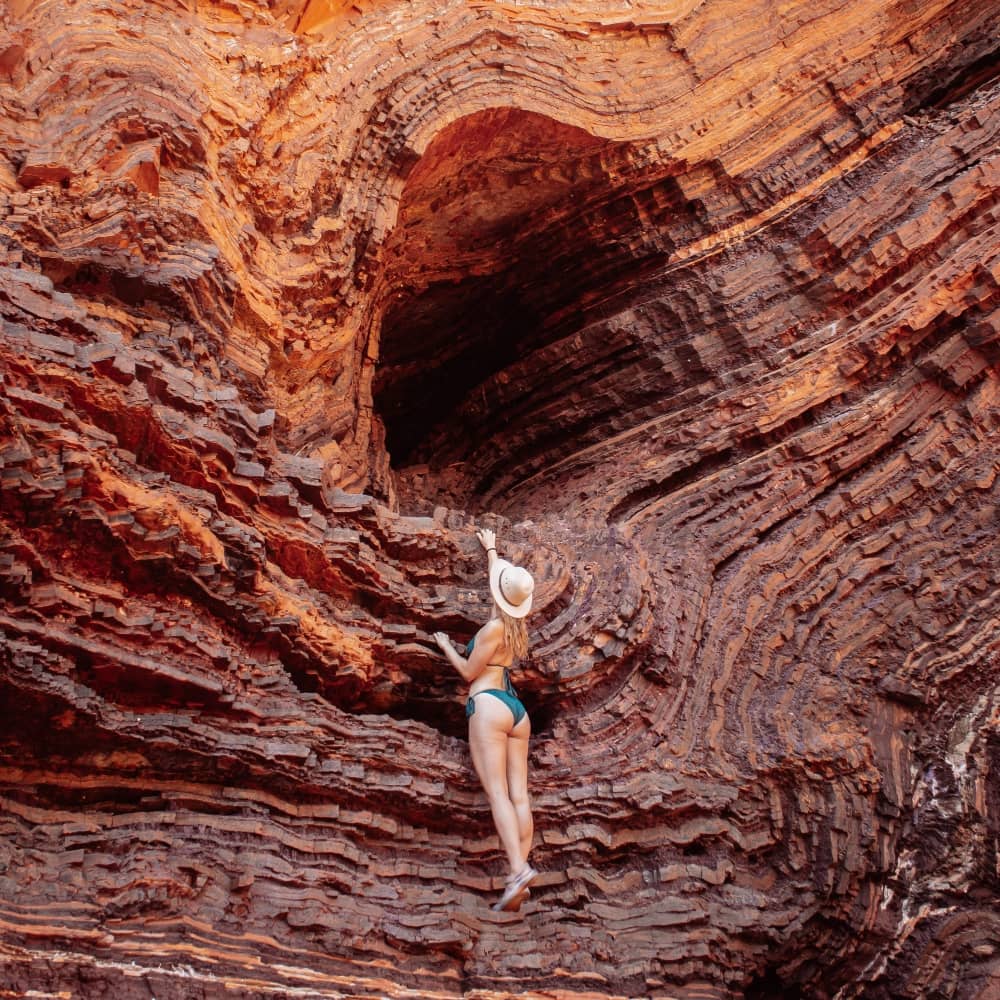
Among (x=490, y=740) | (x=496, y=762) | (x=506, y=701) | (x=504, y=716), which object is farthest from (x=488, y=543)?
(x=496, y=762)

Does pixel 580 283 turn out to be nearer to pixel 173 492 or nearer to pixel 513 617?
pixel 513 617

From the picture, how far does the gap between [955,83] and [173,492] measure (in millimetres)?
8417

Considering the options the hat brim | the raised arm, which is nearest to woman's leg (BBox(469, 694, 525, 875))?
the hat brim

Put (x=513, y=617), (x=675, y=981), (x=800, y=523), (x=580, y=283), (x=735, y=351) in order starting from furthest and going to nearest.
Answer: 1. (x=580, y=283)
2. (x=735, y=351)
3. (x=800, y=523)
4. (x=513, y=617)
5. (x=675, y=981)

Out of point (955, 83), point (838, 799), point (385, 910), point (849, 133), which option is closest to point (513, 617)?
point (385, 910)

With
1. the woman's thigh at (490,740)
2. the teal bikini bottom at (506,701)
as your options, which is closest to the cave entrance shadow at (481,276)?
the teal bikini bottom at (506,701)

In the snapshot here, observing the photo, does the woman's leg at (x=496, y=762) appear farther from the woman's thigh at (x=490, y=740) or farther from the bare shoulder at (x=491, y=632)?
the bare shoulder at (x=491, y=632)

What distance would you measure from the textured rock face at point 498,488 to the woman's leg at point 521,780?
23 centimetres

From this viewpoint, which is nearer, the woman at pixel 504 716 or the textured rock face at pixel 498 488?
the textured rock face at pixel 498 488

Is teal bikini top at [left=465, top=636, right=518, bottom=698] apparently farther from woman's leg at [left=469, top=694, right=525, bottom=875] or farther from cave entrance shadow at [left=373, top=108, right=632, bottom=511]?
cave entrance shadow at [left=373, top=108, right=632, bottom=511]

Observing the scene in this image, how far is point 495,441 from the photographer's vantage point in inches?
417

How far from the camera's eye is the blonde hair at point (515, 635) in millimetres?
6906

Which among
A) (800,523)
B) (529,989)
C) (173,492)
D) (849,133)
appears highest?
(849,133)

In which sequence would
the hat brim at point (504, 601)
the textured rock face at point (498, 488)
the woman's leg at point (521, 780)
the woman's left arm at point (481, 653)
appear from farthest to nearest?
the hat brim at point (504, 601)
the woman's left arm at point (481, 653)
the woman's leg at point (521, 780)
the textured rock face at point (498, 488)
